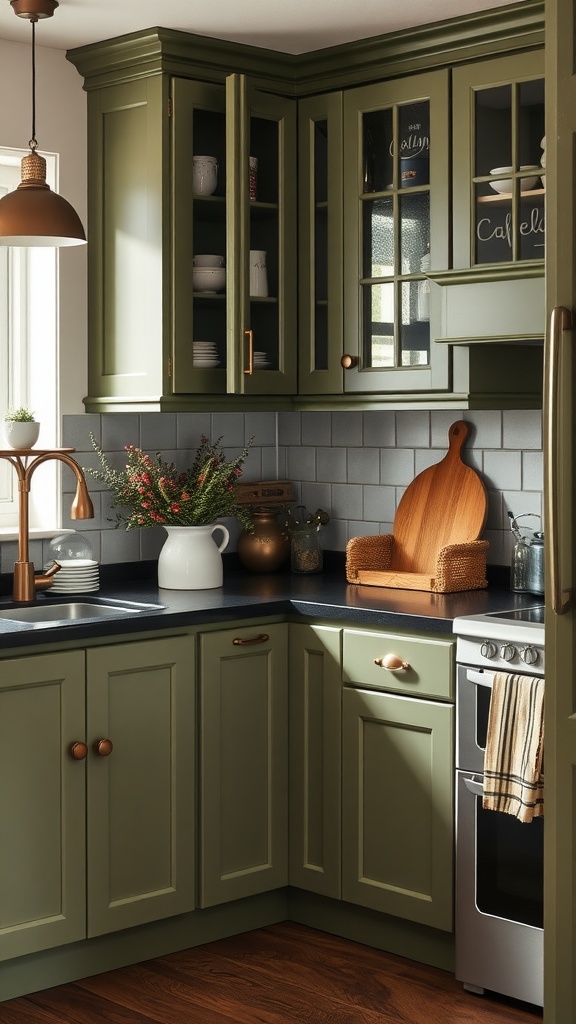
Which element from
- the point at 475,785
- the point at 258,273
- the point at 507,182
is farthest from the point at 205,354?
the point at 475,785

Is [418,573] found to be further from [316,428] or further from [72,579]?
[72,579]

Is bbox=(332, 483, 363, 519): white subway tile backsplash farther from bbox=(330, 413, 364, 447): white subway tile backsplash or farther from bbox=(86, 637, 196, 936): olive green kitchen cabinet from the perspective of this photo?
bbox=(86, 637, 196, 936): olive green kitchen cabinet

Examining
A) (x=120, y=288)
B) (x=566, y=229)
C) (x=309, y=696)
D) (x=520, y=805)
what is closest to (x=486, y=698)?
(x=520, y=805)

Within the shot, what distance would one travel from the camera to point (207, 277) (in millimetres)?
4062

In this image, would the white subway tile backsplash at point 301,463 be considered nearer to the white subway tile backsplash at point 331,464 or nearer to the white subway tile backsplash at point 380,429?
the white subway tile backsplash at point 331,464

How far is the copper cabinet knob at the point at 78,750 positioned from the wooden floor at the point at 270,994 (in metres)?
0.59

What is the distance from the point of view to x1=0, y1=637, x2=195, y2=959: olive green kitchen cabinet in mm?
3377

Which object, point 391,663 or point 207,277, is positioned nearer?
point 391,663

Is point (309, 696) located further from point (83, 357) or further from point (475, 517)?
point (83, 357)

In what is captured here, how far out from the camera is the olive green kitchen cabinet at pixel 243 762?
3762 millimetres

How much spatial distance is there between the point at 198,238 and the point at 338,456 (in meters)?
0.93

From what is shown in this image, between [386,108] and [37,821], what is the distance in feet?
7.09

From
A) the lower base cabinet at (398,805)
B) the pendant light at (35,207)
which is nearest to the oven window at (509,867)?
the lower base cabinet at (398,805)

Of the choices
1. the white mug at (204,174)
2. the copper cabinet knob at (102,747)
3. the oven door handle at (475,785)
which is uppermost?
the white mug at (204,174)
